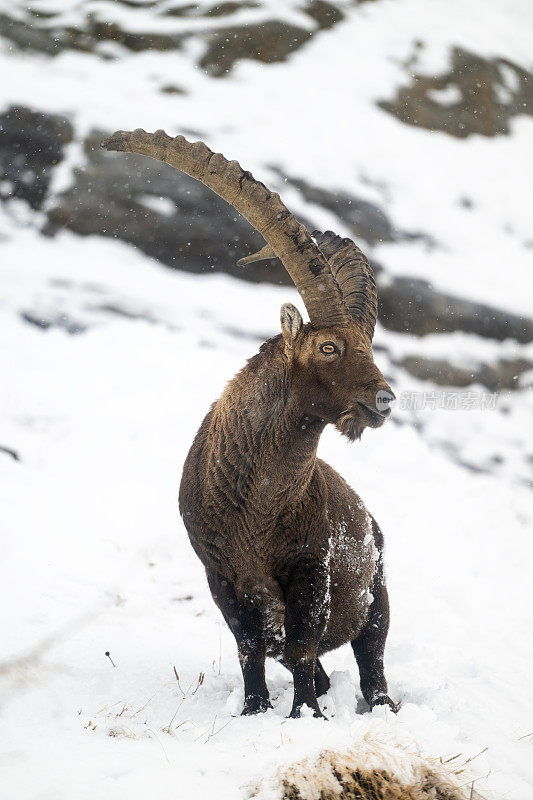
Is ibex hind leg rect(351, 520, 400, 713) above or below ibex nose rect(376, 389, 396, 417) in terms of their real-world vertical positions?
below

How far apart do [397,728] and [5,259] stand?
13.1 meters

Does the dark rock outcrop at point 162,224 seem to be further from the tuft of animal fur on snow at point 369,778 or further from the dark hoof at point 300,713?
the tuft of animal fur on snow at point 369,778

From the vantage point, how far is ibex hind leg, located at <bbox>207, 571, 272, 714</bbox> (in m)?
4.57

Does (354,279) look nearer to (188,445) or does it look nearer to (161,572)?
(161,572)

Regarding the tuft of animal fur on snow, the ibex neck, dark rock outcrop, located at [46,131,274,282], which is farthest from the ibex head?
dark rock outcrop, located at [46,131,274,282]

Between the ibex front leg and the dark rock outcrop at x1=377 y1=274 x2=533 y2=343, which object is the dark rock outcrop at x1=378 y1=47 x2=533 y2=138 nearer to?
the dark rock outcrop at x1=377 y1=274 x2=533 y2=343

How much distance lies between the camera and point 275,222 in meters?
4.38

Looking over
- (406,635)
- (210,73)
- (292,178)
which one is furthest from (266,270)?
(406,635)

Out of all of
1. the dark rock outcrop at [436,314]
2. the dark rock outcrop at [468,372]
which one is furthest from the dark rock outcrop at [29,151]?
the dark rock outcrop at [468,372]

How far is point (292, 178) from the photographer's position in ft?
53.7

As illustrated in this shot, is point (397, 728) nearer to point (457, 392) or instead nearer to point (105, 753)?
point (105, 753)

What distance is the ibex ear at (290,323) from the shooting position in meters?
4.30

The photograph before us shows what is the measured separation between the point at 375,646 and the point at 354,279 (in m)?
3.10

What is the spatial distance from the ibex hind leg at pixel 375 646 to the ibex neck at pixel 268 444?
157 centimetres
